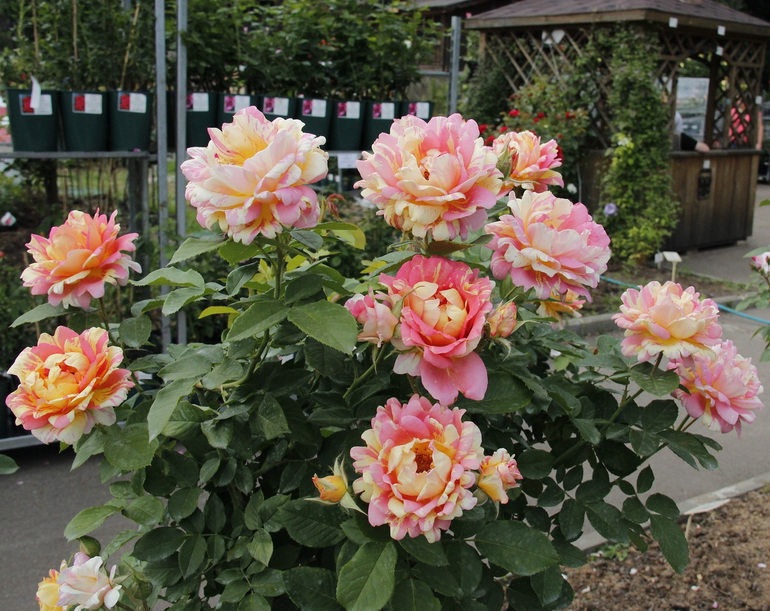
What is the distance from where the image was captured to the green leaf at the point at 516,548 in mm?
1160

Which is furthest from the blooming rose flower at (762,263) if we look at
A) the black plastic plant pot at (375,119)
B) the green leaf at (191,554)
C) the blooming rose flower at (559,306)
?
the black plastic plant pot at (375,119)

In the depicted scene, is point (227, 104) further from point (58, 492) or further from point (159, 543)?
point (159, 543)

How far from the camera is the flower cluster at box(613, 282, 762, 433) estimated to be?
1.31m

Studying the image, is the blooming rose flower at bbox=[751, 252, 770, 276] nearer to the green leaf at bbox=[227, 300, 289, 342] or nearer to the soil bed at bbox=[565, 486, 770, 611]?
the soil bed at bbox=[565, 486, 770, 611]

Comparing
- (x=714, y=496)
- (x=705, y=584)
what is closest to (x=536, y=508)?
(x=705, y=584)

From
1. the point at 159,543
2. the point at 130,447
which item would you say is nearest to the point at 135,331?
the point at 130,447

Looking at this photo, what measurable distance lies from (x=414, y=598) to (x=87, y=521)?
1.85 feet

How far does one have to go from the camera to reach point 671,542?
4.94 feet

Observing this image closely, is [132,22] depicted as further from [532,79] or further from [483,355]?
[532,79]

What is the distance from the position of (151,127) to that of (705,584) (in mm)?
3474

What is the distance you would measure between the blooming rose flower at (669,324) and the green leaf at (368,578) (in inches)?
20.5

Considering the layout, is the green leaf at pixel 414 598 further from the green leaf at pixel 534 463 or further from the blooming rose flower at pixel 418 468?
the green leaf at pixel 534 463

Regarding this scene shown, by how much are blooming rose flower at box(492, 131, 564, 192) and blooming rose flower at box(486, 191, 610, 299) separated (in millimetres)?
272

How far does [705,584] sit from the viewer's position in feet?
9.21
